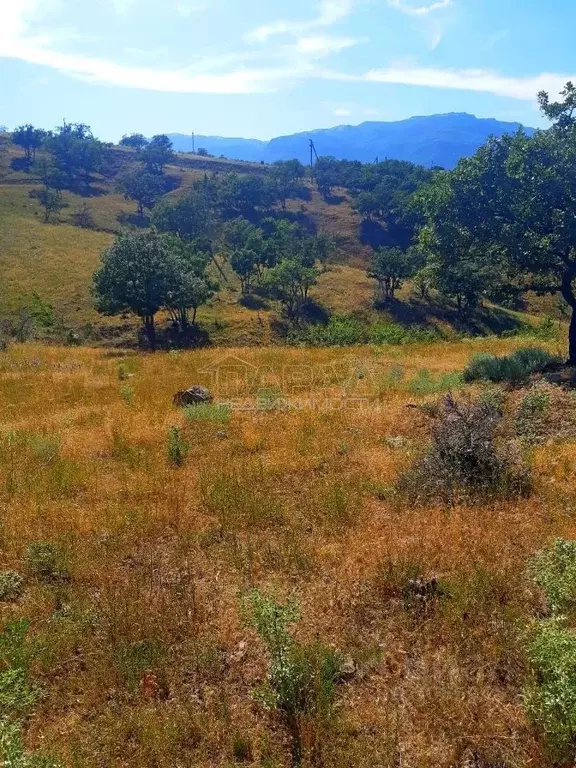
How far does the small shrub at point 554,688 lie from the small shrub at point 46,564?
4.75 m

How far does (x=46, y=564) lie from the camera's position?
19.3ft

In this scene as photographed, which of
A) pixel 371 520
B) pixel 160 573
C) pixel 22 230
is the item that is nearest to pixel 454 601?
pixel 371 520

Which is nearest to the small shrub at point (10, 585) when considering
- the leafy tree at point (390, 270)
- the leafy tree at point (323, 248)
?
the leafy tree at point (390, 270)

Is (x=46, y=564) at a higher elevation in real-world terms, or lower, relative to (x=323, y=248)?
lower

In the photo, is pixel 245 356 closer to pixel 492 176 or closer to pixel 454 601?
pixel 492 176

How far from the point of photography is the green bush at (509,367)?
13891 millimetres

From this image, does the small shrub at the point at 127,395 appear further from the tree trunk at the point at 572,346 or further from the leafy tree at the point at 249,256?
the leafy tree at the point at 249,256

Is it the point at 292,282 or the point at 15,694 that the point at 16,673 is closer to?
the point at 15,694

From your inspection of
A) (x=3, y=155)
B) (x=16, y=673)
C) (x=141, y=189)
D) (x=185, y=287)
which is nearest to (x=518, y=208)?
(x=16, y=673)

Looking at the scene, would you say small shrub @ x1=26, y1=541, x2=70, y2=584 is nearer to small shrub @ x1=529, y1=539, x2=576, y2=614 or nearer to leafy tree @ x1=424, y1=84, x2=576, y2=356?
small shrub @ x1=529, y1=539, x2=576, y2=614

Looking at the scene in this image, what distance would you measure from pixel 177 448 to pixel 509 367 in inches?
383

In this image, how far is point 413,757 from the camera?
3.58 m

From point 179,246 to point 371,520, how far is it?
5029cm

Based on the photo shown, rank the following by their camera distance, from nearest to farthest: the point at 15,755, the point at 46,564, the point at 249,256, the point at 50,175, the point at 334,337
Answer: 1. the point at 15,755
2. the point at 46,564
3. the point at 334,337
4. the point at 249,256
5. the point at 50,175
